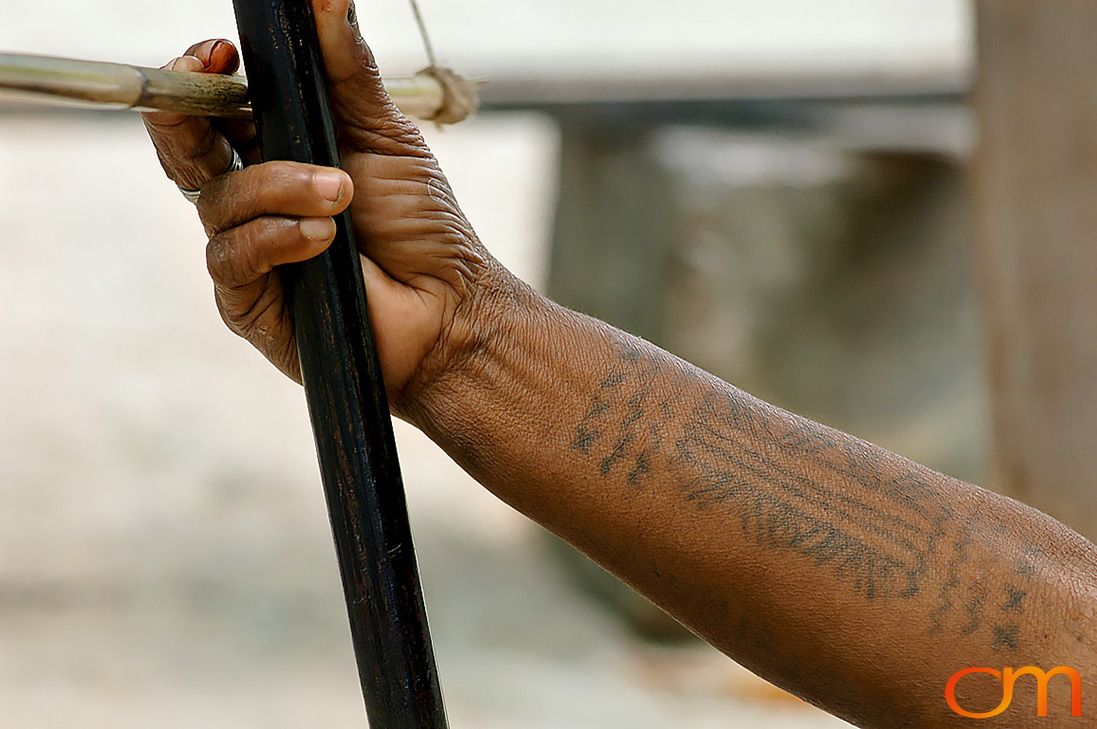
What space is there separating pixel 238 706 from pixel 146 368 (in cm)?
156

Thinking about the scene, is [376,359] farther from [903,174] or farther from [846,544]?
[903,174]

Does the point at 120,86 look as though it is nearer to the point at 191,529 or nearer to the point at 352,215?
the point at 352,215

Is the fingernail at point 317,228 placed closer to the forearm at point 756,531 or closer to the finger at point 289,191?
the finger at point 289,191

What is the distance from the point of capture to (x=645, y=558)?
0.77 metres

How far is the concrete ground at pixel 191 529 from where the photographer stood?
8.26ft

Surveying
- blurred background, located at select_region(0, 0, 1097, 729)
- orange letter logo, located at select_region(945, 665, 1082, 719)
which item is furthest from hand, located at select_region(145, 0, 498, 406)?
blurred background, located at select_region(0, 0, 1097, 729)

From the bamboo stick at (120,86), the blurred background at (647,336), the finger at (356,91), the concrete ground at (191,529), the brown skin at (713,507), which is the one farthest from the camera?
the concrete ground at (191,529)

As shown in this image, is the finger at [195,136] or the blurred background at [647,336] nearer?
the finger at [195,136]

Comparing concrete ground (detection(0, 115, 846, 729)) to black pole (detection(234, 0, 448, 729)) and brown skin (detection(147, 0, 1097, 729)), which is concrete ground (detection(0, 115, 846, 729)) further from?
black pole (detection(234, 0, 448, 729))

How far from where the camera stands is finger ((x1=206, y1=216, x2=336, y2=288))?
640 millimetres

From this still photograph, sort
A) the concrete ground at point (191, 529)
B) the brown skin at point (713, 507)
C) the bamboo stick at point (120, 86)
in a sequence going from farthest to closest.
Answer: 1. the concrete ground at point (191, 529)
2. the brown skin at point (713, 507)
3. the bamboo stick at point (120, 86)

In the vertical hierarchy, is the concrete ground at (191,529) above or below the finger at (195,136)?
above

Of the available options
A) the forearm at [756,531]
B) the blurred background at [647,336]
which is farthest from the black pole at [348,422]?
the blurred background at [647,336]

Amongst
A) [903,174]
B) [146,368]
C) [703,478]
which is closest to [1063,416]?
[903,174]
